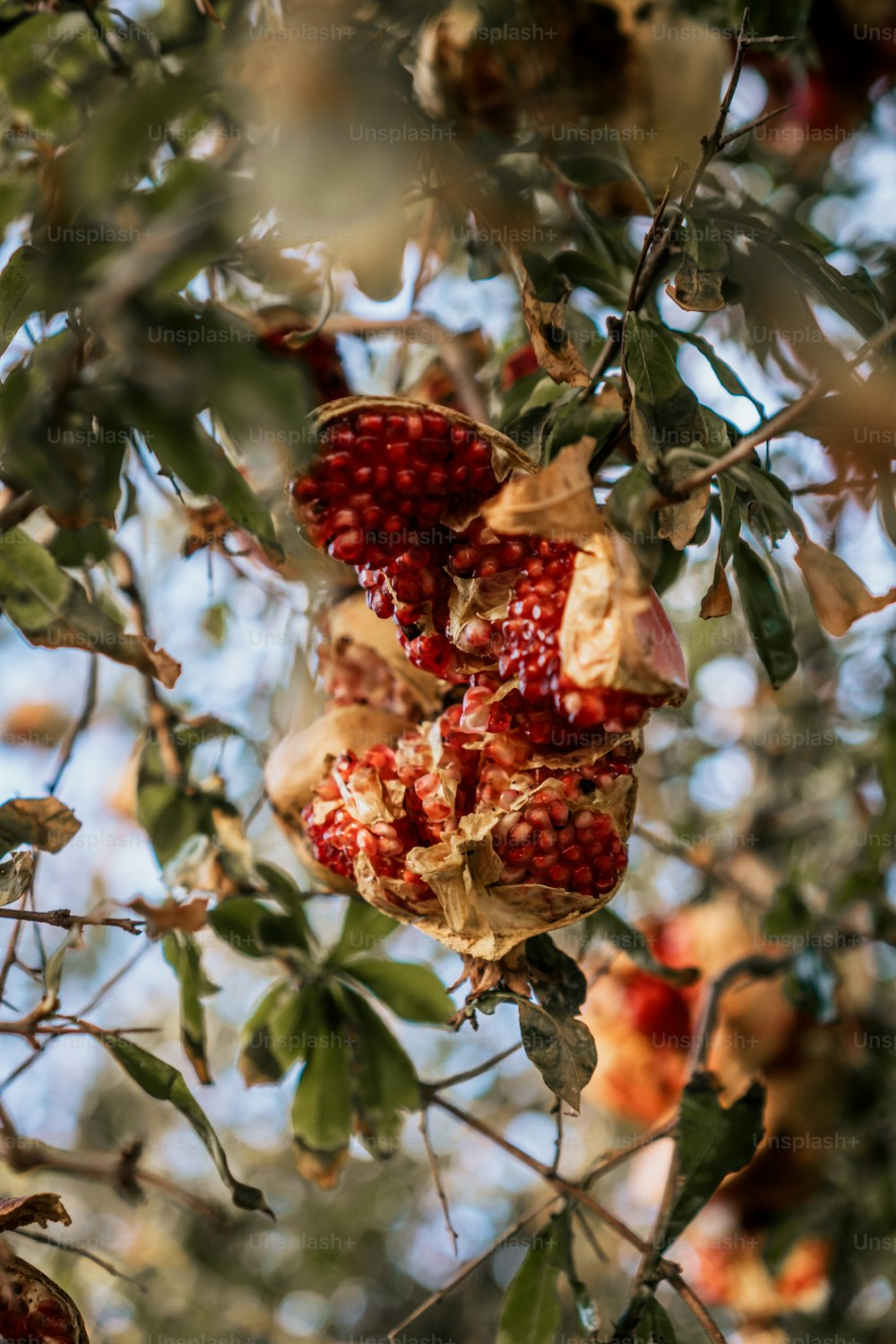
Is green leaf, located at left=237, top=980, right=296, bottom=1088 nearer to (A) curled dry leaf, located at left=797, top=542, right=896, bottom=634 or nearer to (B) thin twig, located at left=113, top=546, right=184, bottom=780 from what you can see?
(B) thin twig, located at left=113, top=546, right=184, bottom=780

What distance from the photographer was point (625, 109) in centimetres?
150

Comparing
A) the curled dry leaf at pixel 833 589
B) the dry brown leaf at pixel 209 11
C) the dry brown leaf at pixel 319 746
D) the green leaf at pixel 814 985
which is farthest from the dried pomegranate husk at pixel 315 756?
the green leaf at pixel 814 985

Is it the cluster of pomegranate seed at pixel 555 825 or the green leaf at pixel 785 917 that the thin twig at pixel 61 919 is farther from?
the green leaf at pixel 785 917

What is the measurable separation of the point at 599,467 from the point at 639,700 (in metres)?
0.28

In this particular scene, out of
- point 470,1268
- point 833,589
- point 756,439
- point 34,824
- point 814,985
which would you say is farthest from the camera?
point 814,985

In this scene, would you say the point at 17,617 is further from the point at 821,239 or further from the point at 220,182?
the point at 821,239

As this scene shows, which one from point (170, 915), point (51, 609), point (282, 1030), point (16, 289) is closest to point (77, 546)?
point (51, 609)

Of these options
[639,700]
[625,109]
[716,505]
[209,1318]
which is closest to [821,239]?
[625,109]

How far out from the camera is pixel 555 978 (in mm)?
1114

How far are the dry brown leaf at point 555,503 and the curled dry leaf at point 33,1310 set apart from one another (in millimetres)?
828

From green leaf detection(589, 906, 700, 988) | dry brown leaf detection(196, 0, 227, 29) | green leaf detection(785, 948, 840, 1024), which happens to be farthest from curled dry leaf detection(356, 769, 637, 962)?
green leaf detection(785, 948, 840, 1024)

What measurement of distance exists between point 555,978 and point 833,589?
46cm

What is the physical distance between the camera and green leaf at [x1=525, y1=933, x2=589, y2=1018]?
108cm

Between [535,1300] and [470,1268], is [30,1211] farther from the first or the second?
[535,1300]
